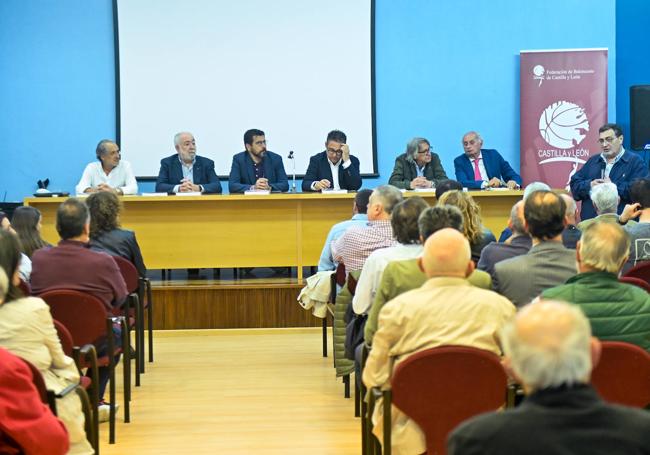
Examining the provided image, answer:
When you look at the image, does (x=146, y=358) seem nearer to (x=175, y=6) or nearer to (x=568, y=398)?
(x=175, y=6)

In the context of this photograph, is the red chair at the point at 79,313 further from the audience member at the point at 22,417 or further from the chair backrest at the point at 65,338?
the audience member at the point at 22,417

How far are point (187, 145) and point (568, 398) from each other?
283 inches

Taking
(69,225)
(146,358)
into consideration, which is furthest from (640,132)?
(69,225)

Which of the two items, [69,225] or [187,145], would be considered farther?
[187,145]

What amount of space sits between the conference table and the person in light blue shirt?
157 cm

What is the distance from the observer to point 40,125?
32.6 ft

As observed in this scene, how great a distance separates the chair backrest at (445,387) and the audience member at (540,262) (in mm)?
802

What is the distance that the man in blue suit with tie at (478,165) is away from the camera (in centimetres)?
884

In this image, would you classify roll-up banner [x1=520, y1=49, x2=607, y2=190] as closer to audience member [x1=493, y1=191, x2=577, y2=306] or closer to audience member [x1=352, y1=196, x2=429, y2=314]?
audience member [x1=352, y1=196, x2=429, y2=314]

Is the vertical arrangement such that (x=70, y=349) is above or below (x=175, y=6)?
below

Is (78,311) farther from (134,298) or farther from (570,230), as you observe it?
(570,230)

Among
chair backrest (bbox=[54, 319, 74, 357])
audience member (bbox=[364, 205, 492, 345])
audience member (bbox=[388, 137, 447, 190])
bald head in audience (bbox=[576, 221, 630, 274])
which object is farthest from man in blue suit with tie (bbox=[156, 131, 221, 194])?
bald head in audience (bbox=[576, 221, 630, 274])

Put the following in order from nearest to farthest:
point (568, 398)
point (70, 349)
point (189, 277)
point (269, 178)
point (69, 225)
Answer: point (568, 398) → point (70, 349) → point (69, 225) → point (189, 277) → point (269, 178)

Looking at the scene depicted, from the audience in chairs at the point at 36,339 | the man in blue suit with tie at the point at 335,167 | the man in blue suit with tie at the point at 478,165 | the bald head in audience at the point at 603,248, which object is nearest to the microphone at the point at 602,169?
the man in blue suit with tie at the point at 478,165
